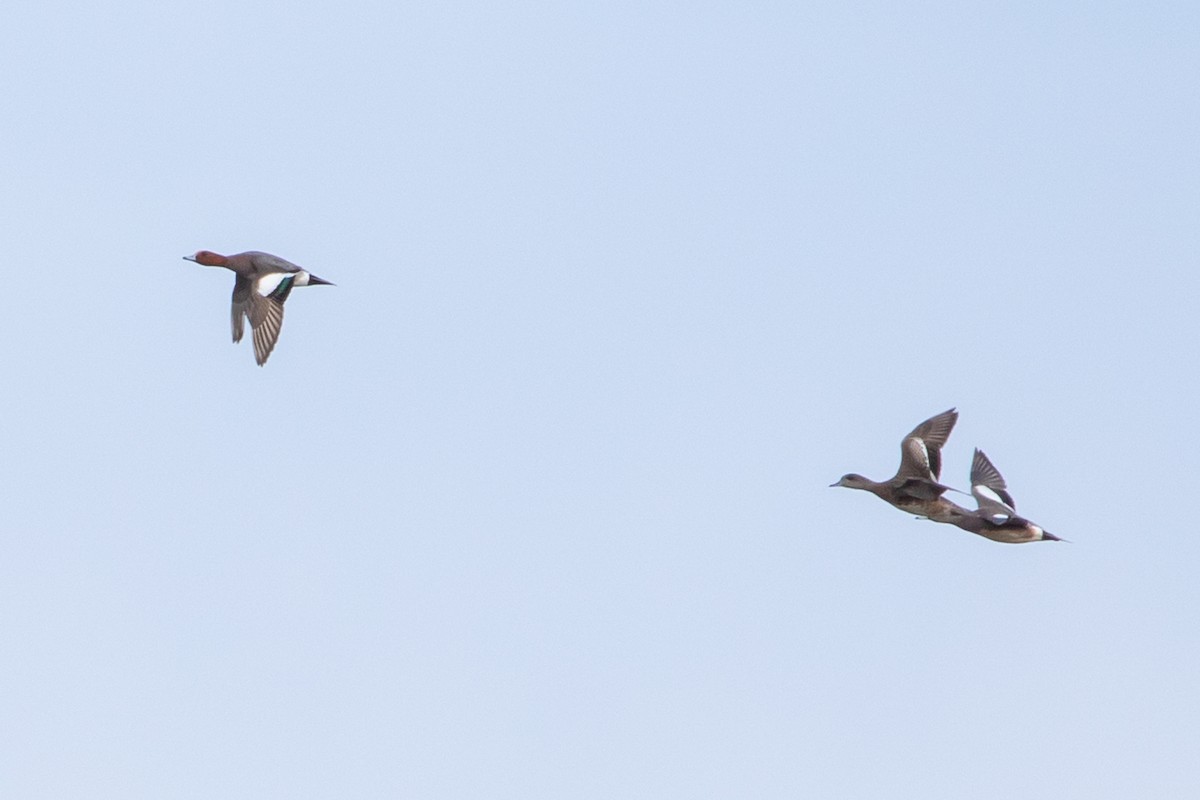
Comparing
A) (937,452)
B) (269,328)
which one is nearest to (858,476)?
(937,452)

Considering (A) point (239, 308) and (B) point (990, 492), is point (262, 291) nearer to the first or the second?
(A) point (239, 308)

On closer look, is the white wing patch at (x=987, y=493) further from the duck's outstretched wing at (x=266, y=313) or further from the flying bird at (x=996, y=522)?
the duck's outstretched wing at (x=266, y=313)

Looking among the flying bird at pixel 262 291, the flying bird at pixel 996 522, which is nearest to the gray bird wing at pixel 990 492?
the flying bird at pixel 996 522

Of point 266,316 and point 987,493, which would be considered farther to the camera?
point 987,493

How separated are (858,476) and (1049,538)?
3.25 m

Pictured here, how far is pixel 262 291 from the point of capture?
3098cm

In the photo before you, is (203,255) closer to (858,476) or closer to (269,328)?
(269,328)

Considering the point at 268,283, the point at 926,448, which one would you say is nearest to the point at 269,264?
the point at 268,283

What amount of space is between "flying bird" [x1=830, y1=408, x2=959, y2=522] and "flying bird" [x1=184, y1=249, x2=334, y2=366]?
9676 mm

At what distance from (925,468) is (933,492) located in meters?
0.40

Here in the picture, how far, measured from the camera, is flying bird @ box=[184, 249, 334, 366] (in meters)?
30.5

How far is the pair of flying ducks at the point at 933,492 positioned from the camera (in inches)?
1164

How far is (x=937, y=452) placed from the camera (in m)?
29.7

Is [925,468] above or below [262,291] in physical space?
below
